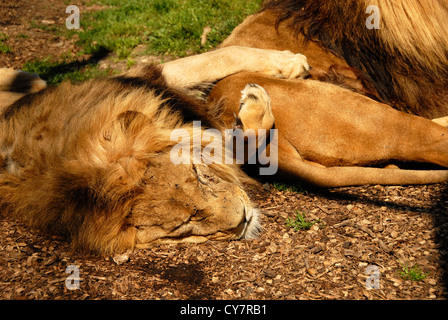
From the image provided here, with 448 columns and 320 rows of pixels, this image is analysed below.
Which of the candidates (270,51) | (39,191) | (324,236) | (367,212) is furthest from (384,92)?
(39,191)

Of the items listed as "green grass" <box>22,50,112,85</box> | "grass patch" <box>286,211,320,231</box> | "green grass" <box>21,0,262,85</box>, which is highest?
"green grass" <box>21,0,262,85</box>

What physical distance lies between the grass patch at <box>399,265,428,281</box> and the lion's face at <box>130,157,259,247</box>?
77cm

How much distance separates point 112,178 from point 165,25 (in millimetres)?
3147

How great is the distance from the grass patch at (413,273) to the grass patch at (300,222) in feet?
1.85

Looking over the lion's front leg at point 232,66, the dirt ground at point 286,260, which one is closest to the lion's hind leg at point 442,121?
the dirt ground at point 286,260

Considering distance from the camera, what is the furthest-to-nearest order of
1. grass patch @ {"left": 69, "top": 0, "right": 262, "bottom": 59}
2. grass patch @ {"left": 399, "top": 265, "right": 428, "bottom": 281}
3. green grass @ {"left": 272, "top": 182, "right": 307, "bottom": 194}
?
grass patch @ {"left": 69, "top": 0, "right": 262, "bottom": 59} < green grass @ {"left": 272, "top": 182, "right": 307, "bottom": 194} < grass patch @ {"left": 399, "top": 265, "right": 428, "bottom": 281}

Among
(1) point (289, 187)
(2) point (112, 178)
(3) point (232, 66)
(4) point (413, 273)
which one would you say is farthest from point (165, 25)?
(4) point (413, 273)

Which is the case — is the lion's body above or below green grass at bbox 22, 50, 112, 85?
below

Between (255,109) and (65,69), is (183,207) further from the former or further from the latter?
(65,69)

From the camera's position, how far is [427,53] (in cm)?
323

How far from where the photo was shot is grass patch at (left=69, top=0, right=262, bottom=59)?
15.5 ft

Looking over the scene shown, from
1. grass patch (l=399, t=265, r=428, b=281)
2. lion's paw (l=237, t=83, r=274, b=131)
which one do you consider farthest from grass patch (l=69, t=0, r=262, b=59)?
grass patch (l=399, t=265, r=428, b=281)

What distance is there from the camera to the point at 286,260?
230cm

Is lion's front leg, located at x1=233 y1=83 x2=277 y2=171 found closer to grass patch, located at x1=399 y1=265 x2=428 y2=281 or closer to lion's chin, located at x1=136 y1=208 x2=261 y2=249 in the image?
lion's chin, located at x1=136 y1=208 x2=261 y2=249
